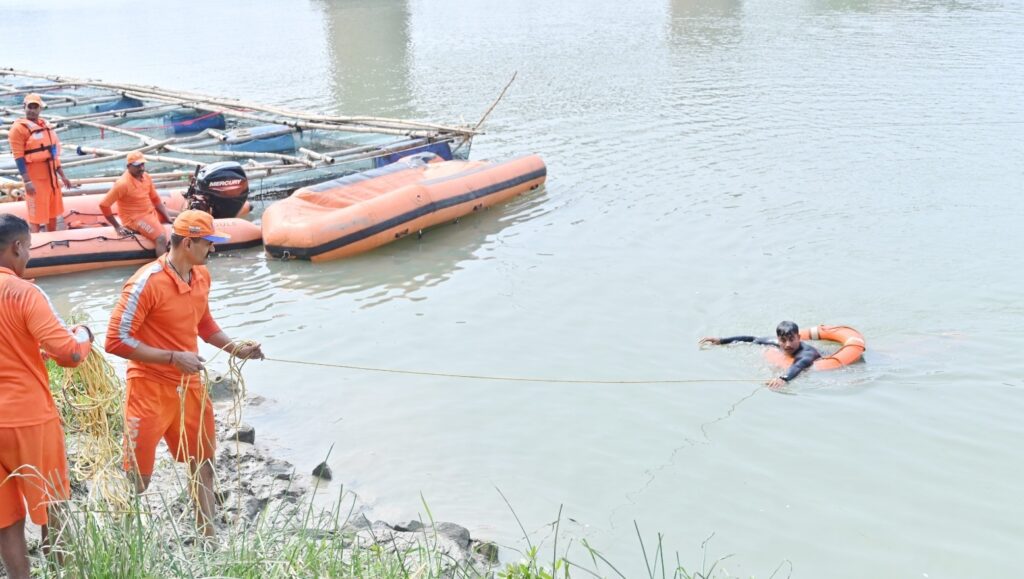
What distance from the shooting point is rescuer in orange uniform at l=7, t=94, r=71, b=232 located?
972cm

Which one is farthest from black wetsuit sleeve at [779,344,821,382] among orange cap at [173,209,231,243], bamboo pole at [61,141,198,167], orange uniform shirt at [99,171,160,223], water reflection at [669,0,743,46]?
water reflection at [669,0,743,46]

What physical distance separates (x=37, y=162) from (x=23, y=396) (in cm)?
710

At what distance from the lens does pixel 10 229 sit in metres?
3.77

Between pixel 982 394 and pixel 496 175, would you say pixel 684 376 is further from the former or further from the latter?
pixel 496 175

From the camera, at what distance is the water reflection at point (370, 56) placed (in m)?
22.4

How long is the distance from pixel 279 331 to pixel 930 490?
5929 mm

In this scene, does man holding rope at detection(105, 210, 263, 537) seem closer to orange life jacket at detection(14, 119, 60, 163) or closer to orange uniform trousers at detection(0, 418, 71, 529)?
orange uniform trousers at detection(0, 418, 71, 529)

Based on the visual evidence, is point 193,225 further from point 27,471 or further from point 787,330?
point 787,330

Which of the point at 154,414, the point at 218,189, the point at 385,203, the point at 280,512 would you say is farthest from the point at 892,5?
the point at 154,414

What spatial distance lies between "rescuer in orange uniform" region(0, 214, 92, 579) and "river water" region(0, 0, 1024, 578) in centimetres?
246

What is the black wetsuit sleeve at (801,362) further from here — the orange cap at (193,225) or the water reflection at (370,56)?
the water reflection at (370,56)

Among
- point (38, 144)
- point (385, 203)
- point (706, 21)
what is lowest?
point (385, 203)

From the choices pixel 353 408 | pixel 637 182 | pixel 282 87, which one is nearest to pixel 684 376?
pixel 353 408

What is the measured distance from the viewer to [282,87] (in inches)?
984
